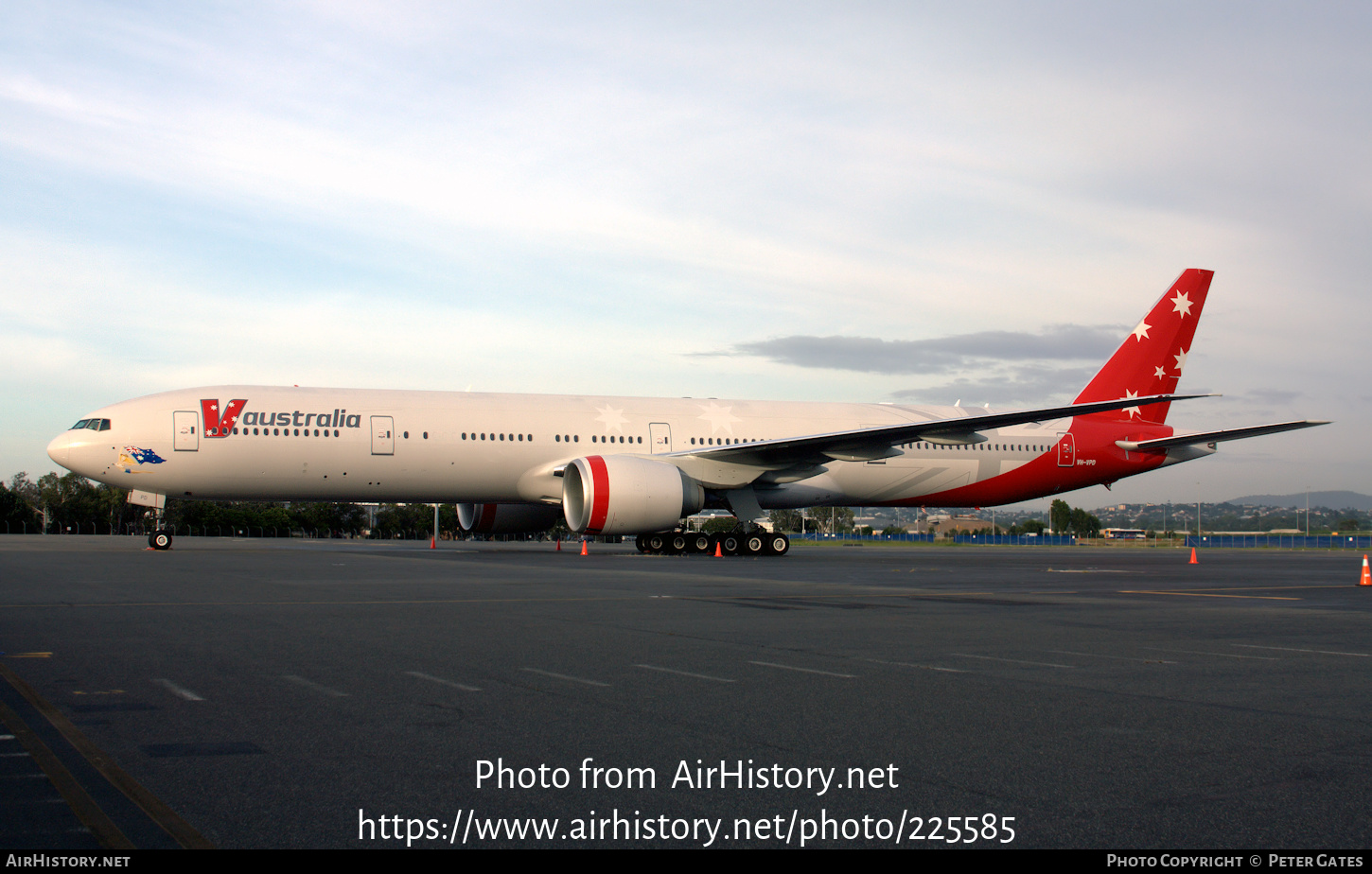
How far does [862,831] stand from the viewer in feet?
12.3

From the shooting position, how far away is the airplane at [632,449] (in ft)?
81.9

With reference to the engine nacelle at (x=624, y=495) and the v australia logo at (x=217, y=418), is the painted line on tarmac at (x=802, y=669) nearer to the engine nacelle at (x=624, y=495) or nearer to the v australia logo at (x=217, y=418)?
the engine nacelle at (x=624, y=495)

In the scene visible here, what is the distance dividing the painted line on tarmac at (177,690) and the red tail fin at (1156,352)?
30.6 metres

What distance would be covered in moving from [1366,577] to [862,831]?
59.4 ft

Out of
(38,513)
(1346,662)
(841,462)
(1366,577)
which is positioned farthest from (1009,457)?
(38,513)

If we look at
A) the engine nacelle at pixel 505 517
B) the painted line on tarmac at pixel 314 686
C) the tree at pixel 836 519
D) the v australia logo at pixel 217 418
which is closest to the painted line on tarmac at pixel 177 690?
the painted line on tarmac at pixel 314 686

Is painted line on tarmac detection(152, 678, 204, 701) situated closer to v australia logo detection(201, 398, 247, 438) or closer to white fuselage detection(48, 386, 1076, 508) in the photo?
white fuselage detection(48, 386, 1076, 508)

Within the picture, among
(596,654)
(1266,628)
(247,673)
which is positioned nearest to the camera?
(247,673)

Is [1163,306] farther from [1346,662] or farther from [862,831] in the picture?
[862,831]

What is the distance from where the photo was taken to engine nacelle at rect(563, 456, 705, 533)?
24.2 meters

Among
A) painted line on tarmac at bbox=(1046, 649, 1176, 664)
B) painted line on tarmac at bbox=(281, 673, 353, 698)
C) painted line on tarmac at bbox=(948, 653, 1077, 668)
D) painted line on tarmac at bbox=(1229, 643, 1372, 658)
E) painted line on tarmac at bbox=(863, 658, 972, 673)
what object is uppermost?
painted line on tarmac at bbox=(281, 673, 353, 698)

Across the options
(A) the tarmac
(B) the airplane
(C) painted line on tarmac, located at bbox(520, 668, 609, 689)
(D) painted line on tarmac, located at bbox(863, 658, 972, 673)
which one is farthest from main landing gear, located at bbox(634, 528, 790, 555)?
(C) painted line on tarmac, located at bbox(520, 668, 609, 689)

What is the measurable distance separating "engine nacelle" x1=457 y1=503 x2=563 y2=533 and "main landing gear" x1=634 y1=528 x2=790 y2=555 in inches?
149

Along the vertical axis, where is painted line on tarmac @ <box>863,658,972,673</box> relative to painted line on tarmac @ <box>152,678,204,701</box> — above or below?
below
